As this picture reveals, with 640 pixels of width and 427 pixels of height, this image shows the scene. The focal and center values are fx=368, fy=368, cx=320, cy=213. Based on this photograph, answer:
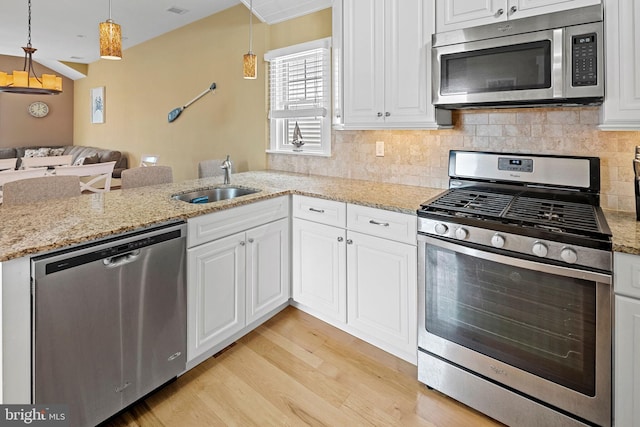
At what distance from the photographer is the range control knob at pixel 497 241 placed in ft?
5.30

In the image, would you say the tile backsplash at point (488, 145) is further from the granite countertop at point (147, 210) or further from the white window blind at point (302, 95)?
the white window blind at point (302, 95)

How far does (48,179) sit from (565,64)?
2.94 metres

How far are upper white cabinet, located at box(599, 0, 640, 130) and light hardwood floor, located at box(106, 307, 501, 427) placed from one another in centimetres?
150

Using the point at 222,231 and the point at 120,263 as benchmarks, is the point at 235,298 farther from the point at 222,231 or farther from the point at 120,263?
the point at 120,263

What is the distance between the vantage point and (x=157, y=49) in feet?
17.4

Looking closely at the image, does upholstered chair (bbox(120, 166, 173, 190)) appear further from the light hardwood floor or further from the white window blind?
the light hardwood floor

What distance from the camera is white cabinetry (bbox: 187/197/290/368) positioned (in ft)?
6.53

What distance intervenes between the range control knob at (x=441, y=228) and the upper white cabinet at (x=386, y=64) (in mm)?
728

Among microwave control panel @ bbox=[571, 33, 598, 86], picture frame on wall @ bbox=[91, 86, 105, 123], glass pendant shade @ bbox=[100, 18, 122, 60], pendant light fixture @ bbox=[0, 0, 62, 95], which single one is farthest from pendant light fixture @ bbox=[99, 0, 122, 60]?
picture frame on wall @ bbox=[91, 86, 105, 123]

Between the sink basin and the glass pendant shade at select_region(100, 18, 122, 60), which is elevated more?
the glass pendant shade at select_region(100, 18, 122, 60)

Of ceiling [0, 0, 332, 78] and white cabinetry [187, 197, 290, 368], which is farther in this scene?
ceiling [0, 0, 332, 78]

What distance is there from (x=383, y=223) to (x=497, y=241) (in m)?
0.65

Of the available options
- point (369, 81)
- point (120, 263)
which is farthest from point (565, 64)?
point (120, 263)

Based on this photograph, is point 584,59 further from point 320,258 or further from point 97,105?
point 97,105
